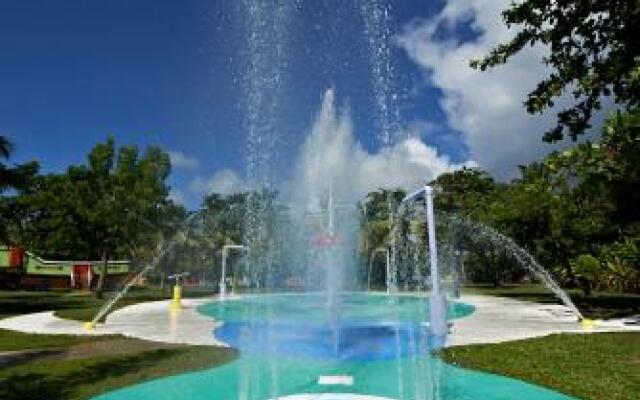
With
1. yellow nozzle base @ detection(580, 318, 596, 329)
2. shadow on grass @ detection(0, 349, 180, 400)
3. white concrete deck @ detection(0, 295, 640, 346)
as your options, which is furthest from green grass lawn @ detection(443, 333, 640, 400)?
shadow on grass @ detection(0, 349, 180, 400)

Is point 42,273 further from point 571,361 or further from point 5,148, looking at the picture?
point 571,361

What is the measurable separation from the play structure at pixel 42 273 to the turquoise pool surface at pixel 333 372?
39976 millimetres

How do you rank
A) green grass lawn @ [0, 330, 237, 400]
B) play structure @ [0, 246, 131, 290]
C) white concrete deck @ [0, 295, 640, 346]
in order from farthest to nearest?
play structure @ [0, 246, 131, 290], white concrete deck @ [0, 295, 640, 346], green grass lawn @ [0, 330, 237, 400]

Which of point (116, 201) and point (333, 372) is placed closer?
point (333, 372)

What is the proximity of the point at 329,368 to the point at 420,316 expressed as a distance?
578 inches

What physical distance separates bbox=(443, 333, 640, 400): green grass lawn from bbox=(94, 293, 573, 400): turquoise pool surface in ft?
1.78

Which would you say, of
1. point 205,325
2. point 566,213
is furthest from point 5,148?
point 566,213

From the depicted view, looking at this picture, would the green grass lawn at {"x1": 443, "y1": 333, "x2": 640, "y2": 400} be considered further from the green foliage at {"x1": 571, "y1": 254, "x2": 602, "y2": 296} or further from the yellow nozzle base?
the green foliage at {"x1": 571, "y1": 254, "x2": 602, "y2": 296}

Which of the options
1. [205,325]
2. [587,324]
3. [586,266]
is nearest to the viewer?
[587,324]

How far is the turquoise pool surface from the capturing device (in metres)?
11.9

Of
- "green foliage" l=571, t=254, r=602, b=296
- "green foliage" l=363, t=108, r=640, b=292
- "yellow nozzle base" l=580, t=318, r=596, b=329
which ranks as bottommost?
"yellow nozzle base" l=580, t=318, r=596, b=329

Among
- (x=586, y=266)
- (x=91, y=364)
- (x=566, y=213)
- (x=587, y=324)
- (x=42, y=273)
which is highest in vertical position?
(x=566, y=213)

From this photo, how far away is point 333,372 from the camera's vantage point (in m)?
13.8

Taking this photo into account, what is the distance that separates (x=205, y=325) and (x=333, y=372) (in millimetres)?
10100
